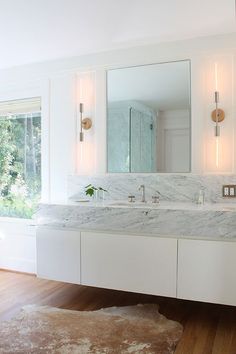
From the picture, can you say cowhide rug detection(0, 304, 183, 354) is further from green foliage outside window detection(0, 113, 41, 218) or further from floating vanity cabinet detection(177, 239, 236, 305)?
green foliage outside window detection(0, 113, 41, 218)

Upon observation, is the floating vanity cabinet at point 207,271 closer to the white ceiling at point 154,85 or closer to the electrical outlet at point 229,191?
the electrical outlet at point 229,191

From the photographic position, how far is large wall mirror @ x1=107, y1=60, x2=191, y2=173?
3.01 m

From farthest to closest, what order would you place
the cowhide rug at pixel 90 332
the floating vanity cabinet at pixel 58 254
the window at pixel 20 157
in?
the window at pixel 20 157 → the floating vanity cabinet at pixel 58 254 → the cowhide rug at pixel 90 332

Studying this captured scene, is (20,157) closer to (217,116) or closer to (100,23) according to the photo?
(100,23)

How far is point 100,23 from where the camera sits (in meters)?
2.68

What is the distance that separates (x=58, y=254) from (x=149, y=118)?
150cm

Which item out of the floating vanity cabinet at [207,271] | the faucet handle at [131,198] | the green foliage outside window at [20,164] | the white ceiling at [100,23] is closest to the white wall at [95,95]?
the white ceiling at [100,23]

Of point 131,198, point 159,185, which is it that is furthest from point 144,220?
point 159,185

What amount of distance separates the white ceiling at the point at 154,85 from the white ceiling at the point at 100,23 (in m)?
0.25

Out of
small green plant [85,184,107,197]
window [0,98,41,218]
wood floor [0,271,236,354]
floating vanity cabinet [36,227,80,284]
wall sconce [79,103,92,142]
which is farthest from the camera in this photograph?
window [0,98,41,218]

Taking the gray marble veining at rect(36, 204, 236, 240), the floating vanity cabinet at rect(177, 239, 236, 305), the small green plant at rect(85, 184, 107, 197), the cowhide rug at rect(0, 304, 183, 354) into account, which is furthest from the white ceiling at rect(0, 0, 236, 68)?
the cowhide rug at rect(0, 304, 183, 354)

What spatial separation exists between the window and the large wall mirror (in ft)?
3.26

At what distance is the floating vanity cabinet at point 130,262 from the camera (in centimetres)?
247

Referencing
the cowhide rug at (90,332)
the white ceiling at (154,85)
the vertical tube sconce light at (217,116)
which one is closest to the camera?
the cowhide rug at (90,332)
